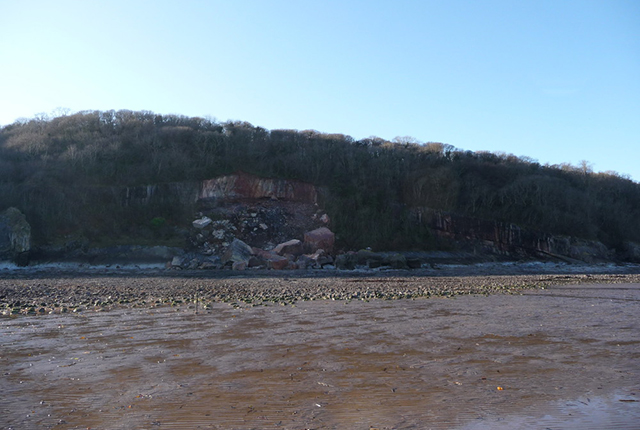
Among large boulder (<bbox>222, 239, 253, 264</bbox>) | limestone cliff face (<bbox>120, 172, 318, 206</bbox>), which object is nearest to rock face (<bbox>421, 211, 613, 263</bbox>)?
limestone cliff face (<bbox>120, 172, 318, 206</bbox>)

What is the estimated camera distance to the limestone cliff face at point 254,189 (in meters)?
49.0

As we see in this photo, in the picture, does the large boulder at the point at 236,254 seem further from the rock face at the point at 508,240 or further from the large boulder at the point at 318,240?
the rock face at the point at 508,240

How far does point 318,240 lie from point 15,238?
24676 millimetres

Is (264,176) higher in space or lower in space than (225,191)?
higher

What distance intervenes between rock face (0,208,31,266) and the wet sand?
88.9 feet

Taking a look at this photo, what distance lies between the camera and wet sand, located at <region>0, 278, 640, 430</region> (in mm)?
5504

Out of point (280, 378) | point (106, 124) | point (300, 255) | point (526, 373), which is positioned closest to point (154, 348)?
point (280, 378)

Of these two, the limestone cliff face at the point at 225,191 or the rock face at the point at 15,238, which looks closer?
the rock face at the point at 15,238

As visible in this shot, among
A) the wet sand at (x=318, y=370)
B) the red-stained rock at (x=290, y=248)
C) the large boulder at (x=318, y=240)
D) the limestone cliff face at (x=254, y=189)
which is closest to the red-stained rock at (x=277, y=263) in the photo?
the red-stained rock at (x=290, y=248)

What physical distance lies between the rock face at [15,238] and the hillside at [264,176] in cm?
214

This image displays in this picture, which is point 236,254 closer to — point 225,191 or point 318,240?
point 318,240

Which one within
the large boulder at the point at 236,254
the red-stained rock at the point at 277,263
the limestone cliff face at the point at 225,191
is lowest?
the red-stained rock at the point at 277,263

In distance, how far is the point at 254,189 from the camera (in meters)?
50.6

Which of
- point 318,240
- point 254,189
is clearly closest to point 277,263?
point 318,240
